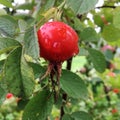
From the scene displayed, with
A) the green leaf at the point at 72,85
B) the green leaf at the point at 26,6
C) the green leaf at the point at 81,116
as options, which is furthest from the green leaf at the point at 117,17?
the green leaf at the point at 26,6

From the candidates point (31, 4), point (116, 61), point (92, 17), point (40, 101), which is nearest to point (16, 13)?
point (31, 4)

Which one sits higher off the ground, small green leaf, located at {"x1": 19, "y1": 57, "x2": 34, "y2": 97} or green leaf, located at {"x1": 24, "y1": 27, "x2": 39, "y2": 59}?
green leaf, located at {"x1": 24, "y1": 27, "x2": 39, "y2": 59}

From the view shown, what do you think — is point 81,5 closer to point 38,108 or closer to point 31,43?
point 31,43

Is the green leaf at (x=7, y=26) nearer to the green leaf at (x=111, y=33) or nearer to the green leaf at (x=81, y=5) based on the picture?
the green leaf at (x=81, y=5)

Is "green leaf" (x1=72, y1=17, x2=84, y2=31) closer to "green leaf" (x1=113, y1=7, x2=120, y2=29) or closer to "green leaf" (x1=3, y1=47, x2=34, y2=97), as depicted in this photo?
"green leaf" (x1=113, y1=7, x2=120, y2=29)

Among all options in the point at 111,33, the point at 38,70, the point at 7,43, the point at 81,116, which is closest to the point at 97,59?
the point at 111,33

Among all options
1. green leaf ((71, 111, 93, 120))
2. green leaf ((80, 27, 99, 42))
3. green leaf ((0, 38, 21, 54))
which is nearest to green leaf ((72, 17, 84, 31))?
green leaf ((80, 27, 99, 42))
